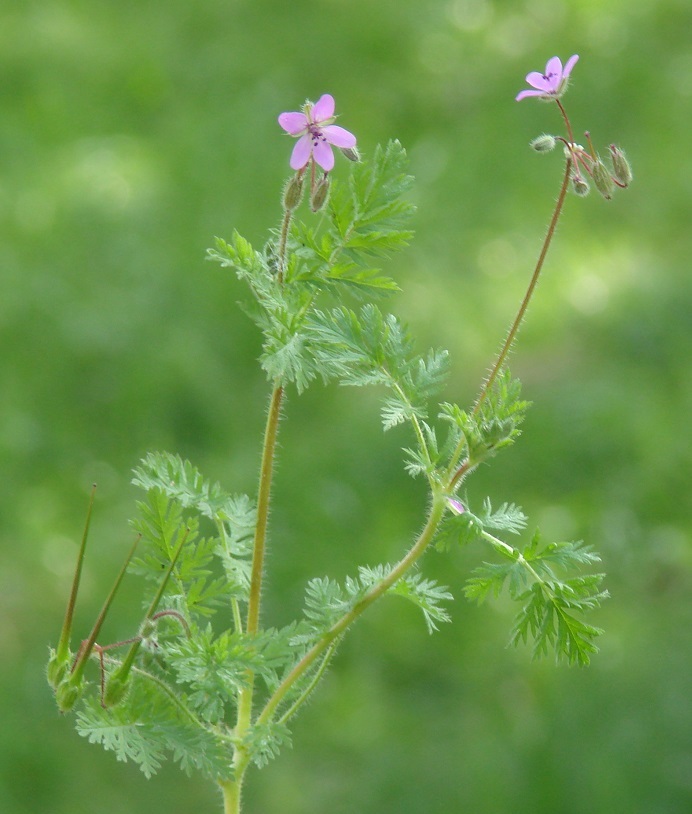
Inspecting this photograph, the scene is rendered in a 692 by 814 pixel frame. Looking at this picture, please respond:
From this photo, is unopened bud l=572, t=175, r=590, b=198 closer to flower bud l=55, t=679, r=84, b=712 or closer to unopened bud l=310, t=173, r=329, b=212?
unopened bud l=310, t=173, r=329, b=212

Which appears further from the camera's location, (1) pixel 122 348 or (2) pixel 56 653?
(1) pixel 122 348

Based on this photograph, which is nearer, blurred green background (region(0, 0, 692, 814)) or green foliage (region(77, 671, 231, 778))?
green foliage (region(77, 671, 231, 778))

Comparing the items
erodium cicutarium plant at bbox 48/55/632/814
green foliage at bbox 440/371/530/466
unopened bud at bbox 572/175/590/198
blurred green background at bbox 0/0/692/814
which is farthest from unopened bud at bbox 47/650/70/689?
blurred green background at bbox 0/0/692/814

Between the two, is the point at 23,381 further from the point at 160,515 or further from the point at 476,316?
the point at 160,515

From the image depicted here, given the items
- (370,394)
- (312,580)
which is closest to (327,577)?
(312,580)

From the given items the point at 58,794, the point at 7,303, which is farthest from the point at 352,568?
the point at 7,303

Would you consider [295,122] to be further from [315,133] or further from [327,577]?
[327,577]

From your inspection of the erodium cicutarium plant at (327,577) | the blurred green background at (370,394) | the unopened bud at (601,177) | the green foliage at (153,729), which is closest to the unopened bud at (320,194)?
the erodium cicutarium plant at (327,577)
